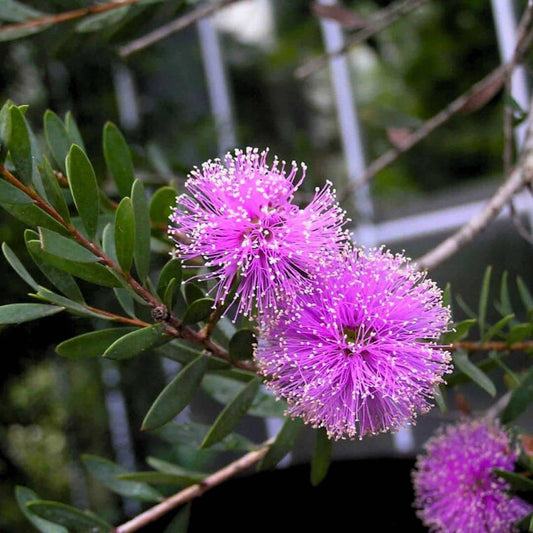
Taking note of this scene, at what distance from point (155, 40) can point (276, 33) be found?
79.0 inches

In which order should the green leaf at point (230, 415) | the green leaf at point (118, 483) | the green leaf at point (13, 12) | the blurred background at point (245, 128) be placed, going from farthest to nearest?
the blurred background at point (245, 128) < the green leaf at point (13, 12) < the green leaf at point (118, 483) < the green leaf at point (230, 415)

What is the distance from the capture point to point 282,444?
649mm

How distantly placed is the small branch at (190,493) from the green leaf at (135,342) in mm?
231

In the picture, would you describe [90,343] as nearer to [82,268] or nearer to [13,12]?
[82,268]

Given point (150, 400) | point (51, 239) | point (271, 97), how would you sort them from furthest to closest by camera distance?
point (271, 97) → point (150, 400) → point (51, 239)

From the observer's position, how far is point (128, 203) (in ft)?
1.61

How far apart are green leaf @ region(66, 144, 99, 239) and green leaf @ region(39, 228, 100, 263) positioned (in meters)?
0.03

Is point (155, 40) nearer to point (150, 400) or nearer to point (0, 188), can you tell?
point (0, 188)

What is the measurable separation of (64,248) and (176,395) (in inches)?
5.9

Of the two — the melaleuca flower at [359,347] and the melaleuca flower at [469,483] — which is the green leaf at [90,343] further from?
the melaleuca flower at [469,483]

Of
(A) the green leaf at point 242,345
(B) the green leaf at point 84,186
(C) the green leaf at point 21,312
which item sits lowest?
(A) the green leaf at point 242,345

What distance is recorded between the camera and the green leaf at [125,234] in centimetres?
49

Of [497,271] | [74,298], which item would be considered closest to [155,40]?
[74,298]

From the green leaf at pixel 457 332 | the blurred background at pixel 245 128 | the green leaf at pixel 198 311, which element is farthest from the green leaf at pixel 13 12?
the green leaf at pixel 457 332
